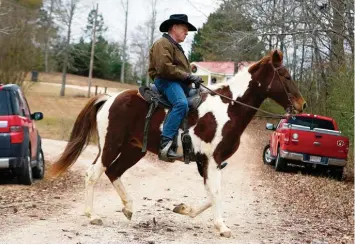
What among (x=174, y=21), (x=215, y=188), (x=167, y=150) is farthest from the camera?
(x=174, y=21)

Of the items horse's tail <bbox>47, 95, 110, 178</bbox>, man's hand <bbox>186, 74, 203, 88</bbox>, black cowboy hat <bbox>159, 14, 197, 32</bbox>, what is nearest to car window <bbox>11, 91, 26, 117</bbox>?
horse's tail <bbox>47, 95, 110, 178</bbox>

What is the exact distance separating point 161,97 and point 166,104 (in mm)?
134

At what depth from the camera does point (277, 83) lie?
24.2 ft

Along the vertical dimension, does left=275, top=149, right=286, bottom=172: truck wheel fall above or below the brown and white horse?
below

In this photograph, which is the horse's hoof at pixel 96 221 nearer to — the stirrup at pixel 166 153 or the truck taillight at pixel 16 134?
the stirrup at pixel 166 153

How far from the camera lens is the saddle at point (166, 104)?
711cm

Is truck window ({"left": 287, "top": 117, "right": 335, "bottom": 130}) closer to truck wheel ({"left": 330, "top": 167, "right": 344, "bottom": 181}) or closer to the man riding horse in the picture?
truck wheel ({"left": 330, "top": 167, "right": 344, "bottom": 181})

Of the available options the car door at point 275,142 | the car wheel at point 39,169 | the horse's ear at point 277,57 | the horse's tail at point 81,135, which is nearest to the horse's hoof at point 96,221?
the horse's tail at point 81,135

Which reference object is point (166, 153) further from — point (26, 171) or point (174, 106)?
point (26, 171)

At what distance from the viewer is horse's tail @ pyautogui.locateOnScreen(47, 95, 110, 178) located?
26.2ft

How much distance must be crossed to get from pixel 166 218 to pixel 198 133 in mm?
1568

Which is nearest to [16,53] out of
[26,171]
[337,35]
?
[337,35]

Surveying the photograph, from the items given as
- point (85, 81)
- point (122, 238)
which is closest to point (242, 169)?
point (122, 238)

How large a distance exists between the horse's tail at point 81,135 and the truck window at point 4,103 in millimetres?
2549
